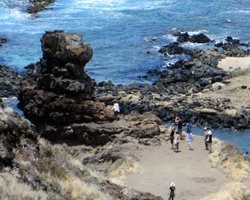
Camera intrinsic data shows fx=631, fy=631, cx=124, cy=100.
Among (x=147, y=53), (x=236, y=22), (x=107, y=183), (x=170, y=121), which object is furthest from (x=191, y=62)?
(x=107, y=183)

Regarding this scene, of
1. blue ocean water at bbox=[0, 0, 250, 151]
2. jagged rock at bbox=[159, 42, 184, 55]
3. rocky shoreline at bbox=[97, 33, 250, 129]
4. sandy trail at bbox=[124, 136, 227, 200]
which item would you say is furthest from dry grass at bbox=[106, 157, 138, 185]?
→ jagged rock at bbox=[159, 42, 184, 55]

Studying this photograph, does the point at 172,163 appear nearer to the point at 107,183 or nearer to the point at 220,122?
the point at 220,122

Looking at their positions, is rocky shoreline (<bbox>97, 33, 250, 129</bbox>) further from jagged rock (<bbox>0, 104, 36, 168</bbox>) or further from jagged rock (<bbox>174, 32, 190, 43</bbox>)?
jagged rock (<bbox>0, 104, 36, 168</bbox>)

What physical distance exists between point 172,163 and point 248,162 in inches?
151

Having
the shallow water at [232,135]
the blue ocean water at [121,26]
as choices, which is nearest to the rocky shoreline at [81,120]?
the shallow water at [232,135]

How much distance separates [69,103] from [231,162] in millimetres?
10309

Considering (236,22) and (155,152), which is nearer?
(155,152)

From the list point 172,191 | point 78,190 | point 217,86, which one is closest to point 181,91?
point 217,86

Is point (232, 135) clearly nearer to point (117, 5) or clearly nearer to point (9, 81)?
point (9, 81)

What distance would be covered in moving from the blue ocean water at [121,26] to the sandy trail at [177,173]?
2168 centimetres

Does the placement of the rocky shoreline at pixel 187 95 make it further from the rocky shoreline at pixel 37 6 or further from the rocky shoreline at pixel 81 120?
the rocky shoreline at pixel 37 6

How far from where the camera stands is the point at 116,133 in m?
36.0

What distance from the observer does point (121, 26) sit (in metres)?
77.0

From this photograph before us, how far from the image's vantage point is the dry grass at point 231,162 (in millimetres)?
30328
